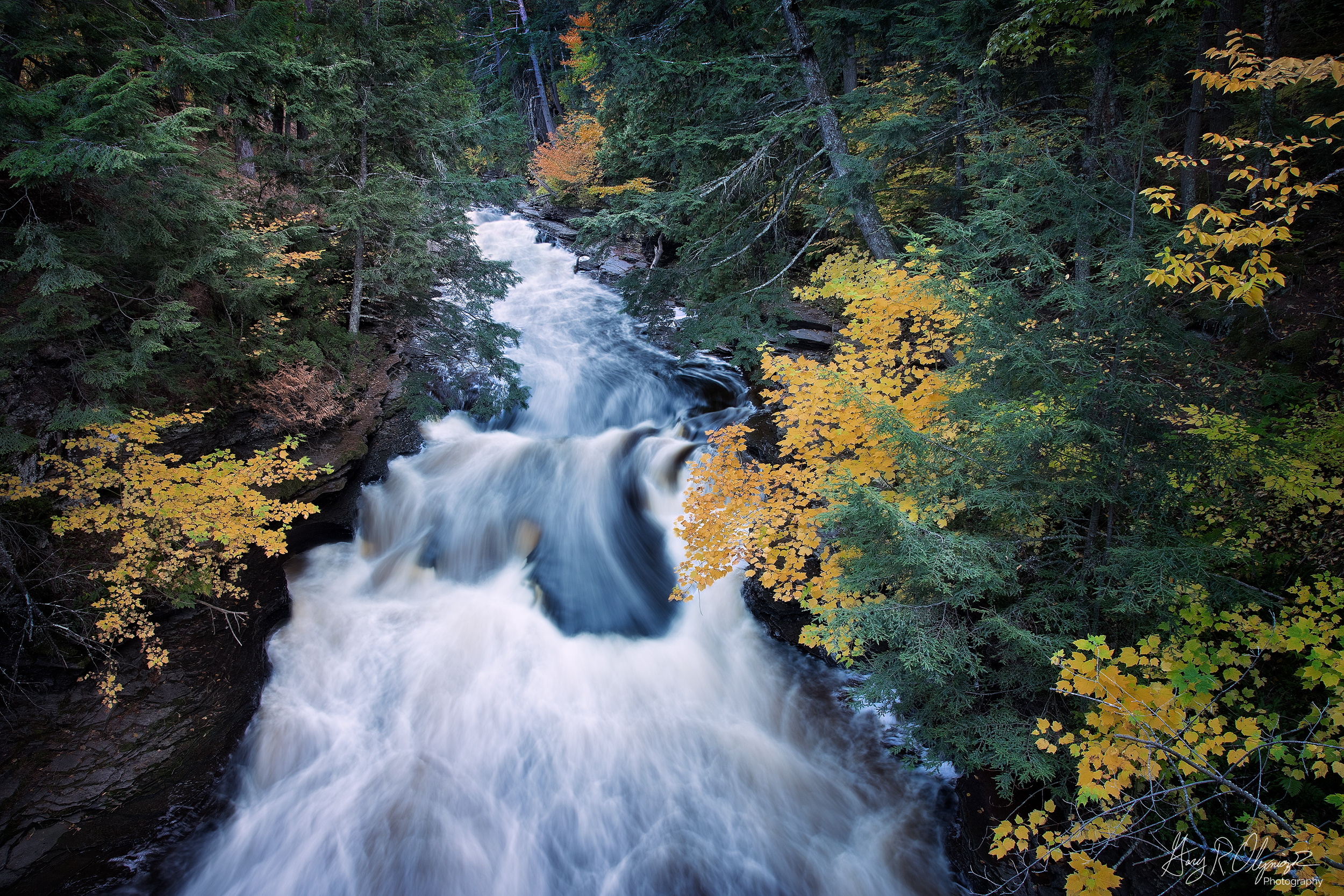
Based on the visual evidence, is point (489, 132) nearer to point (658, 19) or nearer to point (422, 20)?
point (422, 20)

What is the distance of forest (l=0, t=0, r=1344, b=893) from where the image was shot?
11.5 feet

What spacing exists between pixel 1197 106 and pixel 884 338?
6.03m

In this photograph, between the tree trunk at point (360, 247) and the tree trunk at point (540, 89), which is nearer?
the tree trunk at point (360, 247)

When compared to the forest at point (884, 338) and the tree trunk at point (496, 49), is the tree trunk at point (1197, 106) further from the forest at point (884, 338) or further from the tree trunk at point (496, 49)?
the tree trunk at point (496, 49)

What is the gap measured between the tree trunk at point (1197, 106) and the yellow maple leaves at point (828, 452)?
452 centimetres

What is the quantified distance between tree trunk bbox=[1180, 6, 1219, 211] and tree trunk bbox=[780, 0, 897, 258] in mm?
3603

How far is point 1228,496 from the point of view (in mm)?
3824

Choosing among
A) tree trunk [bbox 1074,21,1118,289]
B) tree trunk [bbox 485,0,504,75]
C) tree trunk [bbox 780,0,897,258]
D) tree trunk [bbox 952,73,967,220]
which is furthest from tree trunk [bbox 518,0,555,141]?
tree trunk [bbox 1074,21,1118,289]

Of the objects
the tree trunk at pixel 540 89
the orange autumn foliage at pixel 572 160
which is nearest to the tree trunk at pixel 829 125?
the orange autumn foliage at pixel 572 160

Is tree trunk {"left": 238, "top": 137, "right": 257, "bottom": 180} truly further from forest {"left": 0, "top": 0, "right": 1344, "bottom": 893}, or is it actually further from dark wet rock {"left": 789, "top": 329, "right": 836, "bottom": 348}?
dark wet rock {"left": 789, "top": 329, "right": 836, "bottom": 348}

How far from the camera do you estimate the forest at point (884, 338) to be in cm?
350

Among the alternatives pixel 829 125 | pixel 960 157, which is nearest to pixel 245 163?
pixel 829 125

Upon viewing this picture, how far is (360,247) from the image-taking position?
913 cm

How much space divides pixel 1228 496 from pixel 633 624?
19.8ft
